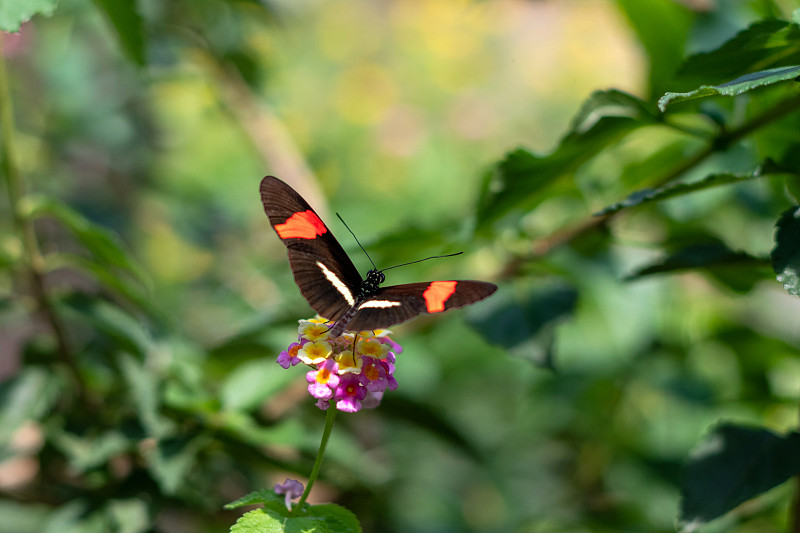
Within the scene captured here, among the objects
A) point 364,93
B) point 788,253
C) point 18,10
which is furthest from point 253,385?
point 364,93

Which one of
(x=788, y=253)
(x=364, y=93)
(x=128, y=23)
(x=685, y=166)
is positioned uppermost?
(x=364, y=93)

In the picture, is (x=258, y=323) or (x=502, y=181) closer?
(x=502, y=181)

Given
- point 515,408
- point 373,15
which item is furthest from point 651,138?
point 373,15

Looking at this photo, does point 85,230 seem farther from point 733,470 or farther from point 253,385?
point 733,470

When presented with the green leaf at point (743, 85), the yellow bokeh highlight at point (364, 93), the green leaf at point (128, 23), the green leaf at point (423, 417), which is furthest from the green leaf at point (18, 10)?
the yellow bokeh highlight at point (364, 93)

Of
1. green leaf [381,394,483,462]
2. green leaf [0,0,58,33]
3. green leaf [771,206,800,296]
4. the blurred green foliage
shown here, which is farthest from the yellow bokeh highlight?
green leaf [771,206,800,296]

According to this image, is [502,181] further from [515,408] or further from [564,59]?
[564,59]

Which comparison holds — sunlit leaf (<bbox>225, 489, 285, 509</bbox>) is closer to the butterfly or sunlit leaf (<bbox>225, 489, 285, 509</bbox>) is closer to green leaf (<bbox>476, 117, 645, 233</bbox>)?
the butterfly
